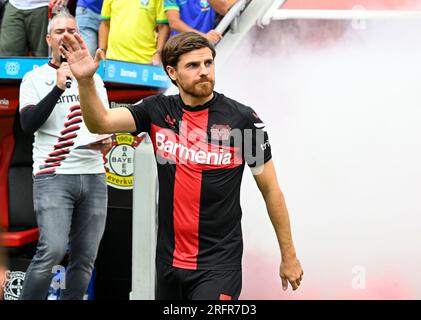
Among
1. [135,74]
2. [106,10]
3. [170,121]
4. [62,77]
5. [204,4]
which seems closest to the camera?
[170,121]

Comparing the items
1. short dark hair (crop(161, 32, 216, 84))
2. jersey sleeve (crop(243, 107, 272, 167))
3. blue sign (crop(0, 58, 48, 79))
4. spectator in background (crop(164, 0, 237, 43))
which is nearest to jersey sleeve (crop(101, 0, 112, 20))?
spectator in background (crop(164, 0, 237, 43))

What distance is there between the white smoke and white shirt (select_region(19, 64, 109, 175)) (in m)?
0.93

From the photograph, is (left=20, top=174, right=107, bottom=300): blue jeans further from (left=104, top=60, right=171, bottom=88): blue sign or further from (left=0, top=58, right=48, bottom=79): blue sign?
(left=0, top=58, right=48, bottom=79): blue sign

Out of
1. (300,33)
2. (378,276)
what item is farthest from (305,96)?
(378,276)

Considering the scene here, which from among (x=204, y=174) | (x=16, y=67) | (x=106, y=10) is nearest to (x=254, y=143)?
(x=204, y=174)

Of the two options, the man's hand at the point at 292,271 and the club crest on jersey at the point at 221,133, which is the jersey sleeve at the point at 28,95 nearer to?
the club crest on jersey at the point at 221,133

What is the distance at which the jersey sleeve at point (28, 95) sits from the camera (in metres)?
5.02

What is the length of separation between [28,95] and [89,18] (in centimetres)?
194

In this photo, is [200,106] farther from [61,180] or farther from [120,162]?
[120,162]

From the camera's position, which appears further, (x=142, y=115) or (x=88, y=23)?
(x=88, y=23)

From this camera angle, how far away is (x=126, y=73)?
17.6ft

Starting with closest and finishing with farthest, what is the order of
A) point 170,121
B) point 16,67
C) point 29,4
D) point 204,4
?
point 170,121, point 16,67, point 204,4, point 29,4

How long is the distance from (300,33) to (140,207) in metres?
1.54

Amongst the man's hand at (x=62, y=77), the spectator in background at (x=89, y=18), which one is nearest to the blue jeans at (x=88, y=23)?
the spectator in background at (x=89, y=18)
